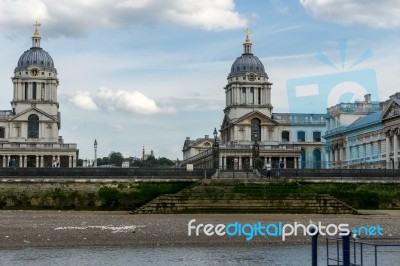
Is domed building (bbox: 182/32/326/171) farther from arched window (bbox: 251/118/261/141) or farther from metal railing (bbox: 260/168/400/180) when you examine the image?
metal railing (bbox: 260/168/400/180)

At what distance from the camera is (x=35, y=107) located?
116 m

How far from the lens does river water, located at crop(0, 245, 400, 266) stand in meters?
34.2

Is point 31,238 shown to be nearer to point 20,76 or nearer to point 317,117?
Result: point 20,76

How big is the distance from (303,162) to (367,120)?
17.5 meters

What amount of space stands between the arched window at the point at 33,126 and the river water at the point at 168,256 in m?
77.7

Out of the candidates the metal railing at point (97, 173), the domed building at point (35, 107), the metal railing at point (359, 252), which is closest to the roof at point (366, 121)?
the metal railing at point (97, 173)

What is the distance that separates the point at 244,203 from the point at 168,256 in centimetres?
2205

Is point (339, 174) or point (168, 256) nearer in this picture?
point (168, 256)

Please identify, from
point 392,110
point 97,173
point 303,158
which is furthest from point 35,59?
point 97,173

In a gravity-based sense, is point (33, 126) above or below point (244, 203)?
above

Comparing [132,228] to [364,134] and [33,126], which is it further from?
[33,126]

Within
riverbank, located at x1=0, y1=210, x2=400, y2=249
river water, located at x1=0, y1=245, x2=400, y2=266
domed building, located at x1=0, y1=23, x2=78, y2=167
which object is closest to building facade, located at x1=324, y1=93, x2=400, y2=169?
domed building, located at x1=0, y1=23, x2=78, y2=167

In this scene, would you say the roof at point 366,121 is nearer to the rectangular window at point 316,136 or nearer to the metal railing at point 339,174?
the rectangular window at point 316,136

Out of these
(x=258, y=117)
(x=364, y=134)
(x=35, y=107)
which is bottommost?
(x=364, y=134)
